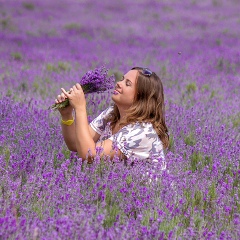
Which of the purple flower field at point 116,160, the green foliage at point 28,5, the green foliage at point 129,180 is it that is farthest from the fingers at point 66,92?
the green foliage at point 28,5

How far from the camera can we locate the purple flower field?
9.59ft

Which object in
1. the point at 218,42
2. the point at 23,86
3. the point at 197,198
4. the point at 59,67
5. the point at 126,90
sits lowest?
the point at 218,42

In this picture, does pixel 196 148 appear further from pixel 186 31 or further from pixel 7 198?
pixel 186 31

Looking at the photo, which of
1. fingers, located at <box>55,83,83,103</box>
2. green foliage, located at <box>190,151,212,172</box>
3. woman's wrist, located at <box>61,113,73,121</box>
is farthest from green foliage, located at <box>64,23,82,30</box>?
fingers, located at <box>55,83,83,103</box>

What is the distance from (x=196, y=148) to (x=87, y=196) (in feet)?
5.23

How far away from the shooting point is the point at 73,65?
9156 mm

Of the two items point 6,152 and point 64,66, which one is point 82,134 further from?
point 64,66

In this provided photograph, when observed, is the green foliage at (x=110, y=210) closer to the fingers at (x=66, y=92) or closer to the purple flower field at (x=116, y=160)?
the purple flower field at (x=116, y=160)

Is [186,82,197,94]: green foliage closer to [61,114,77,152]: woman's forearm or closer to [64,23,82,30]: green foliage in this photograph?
[61,114,77,152]: woman's forearm

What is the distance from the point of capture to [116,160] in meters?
3.53

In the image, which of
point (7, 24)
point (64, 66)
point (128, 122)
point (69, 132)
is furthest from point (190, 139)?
point (7, 24)

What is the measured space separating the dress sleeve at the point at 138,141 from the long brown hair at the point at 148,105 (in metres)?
0.07

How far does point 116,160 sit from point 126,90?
0.63 m

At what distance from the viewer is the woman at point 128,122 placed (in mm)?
3674
